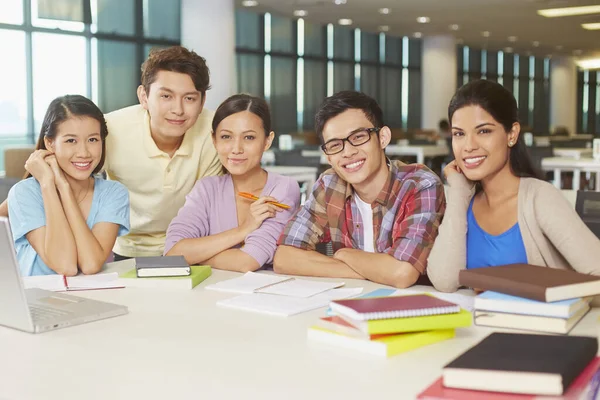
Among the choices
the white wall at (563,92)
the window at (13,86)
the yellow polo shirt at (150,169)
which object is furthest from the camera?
the white wall at (563,92)

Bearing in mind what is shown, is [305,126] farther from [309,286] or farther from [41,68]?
[309,286]

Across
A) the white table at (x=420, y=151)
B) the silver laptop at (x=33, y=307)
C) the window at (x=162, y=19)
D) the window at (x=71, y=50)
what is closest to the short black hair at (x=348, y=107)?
the silver laptop at (x=33, y=307)

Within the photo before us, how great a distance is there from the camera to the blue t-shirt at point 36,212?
2455 millimetres

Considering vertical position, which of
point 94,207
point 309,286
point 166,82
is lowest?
point 309,286

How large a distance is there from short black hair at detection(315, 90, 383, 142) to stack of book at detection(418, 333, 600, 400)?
4.27 ft

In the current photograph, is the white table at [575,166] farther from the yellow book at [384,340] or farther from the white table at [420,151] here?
the yellow book at [384,340]

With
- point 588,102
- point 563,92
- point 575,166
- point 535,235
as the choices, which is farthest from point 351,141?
point 588,102

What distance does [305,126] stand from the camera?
47.6 feet

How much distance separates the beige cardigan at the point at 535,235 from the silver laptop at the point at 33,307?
92 cm

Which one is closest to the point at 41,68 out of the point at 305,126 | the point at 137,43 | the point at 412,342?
the point at 137,43

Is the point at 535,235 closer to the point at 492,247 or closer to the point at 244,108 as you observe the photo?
the point at 492,247

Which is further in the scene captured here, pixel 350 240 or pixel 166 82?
pixel 166 82

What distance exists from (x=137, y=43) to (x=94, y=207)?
8.99m

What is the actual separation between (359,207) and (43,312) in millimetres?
1128
